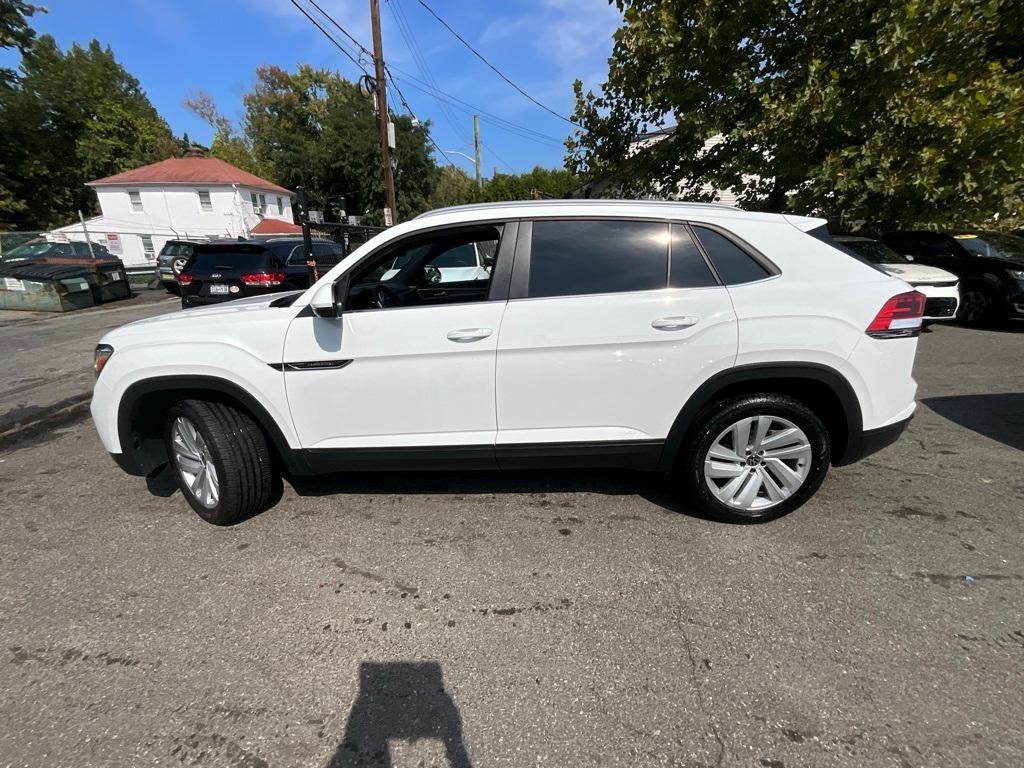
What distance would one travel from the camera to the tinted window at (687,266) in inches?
105

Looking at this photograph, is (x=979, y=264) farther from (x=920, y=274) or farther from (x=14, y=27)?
(x=14, y=27)

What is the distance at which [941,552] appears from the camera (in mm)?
2637

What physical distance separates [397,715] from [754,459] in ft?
7.22

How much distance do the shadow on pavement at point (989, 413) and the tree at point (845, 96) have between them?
3.56m

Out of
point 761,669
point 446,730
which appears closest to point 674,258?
point 761,669

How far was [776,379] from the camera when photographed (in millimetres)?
2730

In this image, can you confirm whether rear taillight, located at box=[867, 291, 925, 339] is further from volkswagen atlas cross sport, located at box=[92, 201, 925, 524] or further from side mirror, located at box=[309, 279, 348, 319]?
side mirror, located at box=[309, 279, 348, 319]

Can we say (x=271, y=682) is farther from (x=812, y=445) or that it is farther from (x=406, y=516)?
(x=812, y=445)

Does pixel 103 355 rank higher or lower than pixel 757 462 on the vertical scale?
→ higher

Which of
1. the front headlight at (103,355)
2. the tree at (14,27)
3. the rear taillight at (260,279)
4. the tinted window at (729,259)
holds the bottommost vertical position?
the front headlight at (103,355)

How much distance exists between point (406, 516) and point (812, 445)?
2.42 meters

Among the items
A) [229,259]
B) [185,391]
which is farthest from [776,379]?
[229,259]

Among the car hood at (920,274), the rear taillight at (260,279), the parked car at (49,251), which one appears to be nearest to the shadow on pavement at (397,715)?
the rear taillight at (260,279)

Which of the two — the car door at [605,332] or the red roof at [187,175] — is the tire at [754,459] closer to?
the car door at [605,332]
